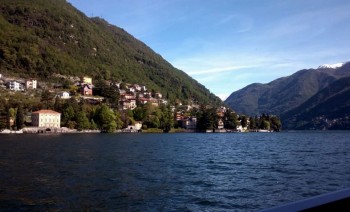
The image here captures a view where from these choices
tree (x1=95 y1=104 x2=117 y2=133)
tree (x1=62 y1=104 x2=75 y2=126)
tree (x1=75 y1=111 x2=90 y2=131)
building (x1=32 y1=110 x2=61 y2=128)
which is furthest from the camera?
tree (x1=95 y1=104 x2=117 y2=133)

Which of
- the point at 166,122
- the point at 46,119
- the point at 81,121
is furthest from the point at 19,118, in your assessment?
the point at 166,122

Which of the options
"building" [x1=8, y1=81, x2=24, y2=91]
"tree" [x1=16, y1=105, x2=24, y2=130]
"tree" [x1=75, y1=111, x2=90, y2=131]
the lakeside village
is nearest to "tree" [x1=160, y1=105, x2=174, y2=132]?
the lakeside village

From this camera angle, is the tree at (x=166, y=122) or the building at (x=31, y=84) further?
the building at (x=31, y=84)

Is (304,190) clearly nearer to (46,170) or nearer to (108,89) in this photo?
(46,170)

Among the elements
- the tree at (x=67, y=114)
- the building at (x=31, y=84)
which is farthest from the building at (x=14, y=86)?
the tree at (x=67, y=114)

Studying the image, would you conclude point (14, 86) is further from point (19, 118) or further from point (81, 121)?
point (19, 118)

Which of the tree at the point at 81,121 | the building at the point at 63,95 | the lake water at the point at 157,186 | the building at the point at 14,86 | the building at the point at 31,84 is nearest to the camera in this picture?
the lake water at the point at 157,186

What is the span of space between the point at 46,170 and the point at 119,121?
13860 centimetres

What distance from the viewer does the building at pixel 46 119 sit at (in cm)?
14588

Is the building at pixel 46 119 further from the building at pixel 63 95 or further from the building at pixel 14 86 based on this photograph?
the building at pixel 14 86

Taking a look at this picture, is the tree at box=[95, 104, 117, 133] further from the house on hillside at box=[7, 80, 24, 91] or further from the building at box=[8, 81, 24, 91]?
the house on hillside at box=[7, 80, 24, 91]

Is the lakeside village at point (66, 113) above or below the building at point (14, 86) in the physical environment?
below

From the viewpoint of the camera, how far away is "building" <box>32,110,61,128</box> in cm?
14588

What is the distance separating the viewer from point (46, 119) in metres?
146
